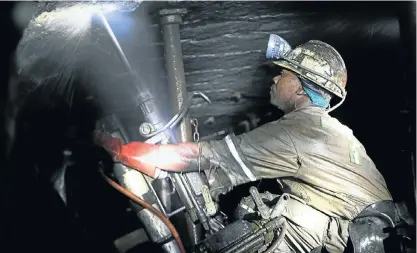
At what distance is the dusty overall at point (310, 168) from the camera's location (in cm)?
296

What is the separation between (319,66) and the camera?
3.24 m

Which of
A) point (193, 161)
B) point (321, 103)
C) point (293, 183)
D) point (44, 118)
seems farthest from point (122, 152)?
point (321, 103)

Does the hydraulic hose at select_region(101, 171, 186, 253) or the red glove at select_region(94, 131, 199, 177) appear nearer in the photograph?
the red glove at select_region(94, 131, 199, 177)

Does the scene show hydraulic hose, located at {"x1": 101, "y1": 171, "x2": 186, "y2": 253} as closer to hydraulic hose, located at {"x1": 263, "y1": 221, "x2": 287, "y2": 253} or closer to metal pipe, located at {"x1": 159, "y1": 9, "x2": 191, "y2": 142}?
metal pipe, located at {"x1": 159, "y1": 9, "x2": 191, "y2": 142}

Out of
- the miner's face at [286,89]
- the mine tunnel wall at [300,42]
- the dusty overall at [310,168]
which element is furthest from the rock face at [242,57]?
the miner's face at [286,89]

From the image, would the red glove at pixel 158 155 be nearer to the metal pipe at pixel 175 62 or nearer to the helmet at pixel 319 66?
the metal pipe at pixel 175 62

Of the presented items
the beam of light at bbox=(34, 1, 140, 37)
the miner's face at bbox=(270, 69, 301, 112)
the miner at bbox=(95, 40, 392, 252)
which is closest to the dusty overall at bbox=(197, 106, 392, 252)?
the miner at bbox=(95, 40, 392, 252)

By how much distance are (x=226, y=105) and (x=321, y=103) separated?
233 cm

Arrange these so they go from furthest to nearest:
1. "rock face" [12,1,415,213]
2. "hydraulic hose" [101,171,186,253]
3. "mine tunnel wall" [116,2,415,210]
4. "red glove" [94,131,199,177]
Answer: "mine tunnel wall" [116,2,415,210] → "rock face" [12,1,415,213] → "hydraulic hose" [101,171,186,253] → "red glove" [94,131,199,177]

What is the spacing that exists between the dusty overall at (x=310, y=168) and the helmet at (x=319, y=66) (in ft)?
1.05

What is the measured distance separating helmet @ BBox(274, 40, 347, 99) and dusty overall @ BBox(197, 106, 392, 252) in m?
0.32

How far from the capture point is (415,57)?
2332mm

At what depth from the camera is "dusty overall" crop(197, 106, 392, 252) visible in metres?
2.96

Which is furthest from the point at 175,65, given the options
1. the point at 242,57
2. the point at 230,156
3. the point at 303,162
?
the point at 303,162
